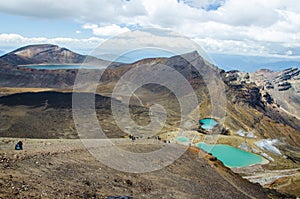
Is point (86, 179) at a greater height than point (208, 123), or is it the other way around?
point (86, 179)

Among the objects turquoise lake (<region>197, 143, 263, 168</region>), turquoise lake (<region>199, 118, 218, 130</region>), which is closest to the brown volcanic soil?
turquoise lake (<region>197, 143, 263, 168</region>)

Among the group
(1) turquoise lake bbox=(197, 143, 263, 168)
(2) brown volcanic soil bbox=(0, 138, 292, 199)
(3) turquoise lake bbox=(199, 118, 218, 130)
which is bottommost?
(1) turquoise lake bbox=(197, 143, 263, 168)

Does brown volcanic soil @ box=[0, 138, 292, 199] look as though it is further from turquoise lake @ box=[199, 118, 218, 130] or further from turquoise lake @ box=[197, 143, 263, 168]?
turquoise lake @ box=[199, 118, 218, 130]

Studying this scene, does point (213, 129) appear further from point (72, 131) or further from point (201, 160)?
point (201, 160)

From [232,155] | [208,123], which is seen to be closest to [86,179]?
[232,155]

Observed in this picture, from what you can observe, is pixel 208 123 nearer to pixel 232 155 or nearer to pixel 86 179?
pixel 232 155

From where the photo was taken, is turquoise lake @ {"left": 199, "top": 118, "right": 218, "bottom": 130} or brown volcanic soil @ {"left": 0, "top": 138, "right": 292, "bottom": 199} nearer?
brown volcanic soil @ {"left": 0, "top": 138, "right": 292, "bottom": 199}

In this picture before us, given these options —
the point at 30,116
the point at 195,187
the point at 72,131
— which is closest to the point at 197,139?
the point at 72,131
